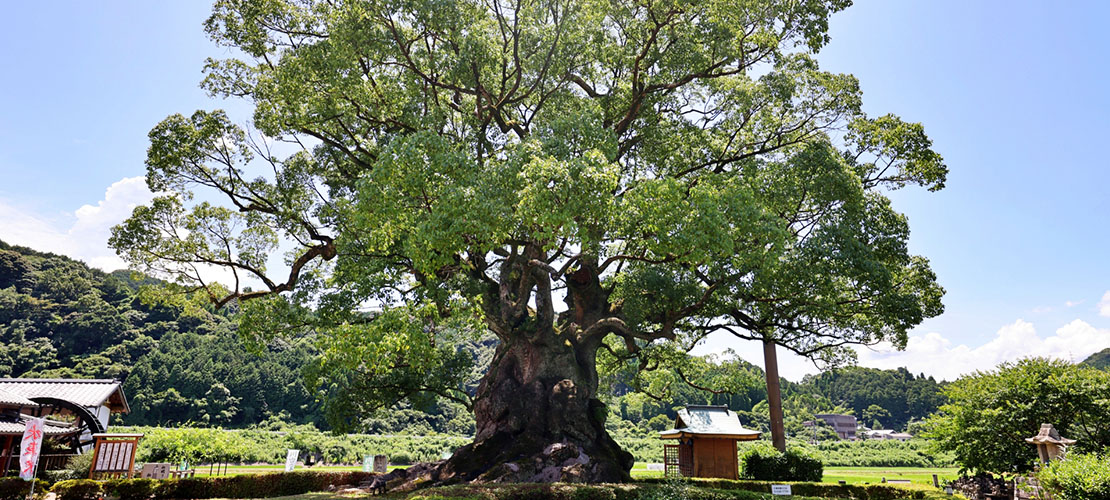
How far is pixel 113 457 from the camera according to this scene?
51.8 ft

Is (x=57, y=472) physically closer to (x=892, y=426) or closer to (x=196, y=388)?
(x=196, y=388)

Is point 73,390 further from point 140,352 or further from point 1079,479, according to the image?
point 140,352

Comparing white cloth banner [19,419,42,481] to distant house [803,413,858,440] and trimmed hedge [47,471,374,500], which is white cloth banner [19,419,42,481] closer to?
trimmed hedge [47,471,374,500]

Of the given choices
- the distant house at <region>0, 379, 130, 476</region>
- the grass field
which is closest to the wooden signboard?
the distant house at <region>0, 379, 130, 476</region>

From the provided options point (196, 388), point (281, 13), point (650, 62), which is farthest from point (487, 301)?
point (196, 388)

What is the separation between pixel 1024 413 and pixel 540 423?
11930 mm

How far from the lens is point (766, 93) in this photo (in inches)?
529

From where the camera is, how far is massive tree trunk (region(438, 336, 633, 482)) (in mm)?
12039

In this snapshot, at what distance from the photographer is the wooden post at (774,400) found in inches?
733

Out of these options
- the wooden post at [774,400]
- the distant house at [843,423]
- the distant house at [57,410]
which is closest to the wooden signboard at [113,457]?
the distant house at [57,410]

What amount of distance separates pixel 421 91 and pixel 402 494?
847cm

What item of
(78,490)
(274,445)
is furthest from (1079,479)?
(274,445)

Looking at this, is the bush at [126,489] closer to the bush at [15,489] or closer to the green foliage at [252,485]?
the green foliage at [252,485]

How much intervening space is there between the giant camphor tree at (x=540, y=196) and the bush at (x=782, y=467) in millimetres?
4666
